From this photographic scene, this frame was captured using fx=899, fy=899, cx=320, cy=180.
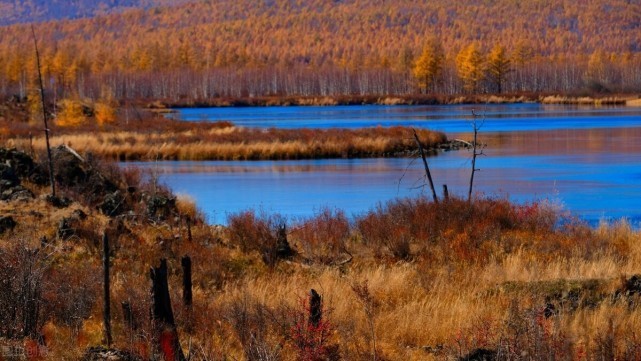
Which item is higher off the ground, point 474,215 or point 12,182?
point 12,182

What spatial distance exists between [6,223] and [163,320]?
27.4ft

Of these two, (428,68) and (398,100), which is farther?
(428,68)

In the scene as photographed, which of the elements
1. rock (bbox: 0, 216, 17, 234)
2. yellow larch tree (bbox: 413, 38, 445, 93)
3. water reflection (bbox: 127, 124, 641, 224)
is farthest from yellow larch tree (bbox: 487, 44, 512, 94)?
rock (bbox: 0, 216, 17, 234)

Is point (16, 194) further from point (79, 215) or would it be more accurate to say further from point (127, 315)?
point (127, 315)

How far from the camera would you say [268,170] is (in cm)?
4019

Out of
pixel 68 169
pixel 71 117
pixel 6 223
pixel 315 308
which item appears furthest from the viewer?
pixel 71 117

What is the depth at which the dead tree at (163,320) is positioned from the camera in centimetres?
809

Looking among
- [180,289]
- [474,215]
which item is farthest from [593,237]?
[180,289]

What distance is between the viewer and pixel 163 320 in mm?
8516

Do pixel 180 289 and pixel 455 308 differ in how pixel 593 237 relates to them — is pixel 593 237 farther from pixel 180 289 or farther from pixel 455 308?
pixel 180 289

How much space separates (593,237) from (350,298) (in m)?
7.36

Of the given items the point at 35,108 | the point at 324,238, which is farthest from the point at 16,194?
the point at 35,108

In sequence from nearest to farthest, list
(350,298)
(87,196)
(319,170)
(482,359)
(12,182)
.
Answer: (482,359) → (350,298) → (12,182) → (87,196) → (319,170)

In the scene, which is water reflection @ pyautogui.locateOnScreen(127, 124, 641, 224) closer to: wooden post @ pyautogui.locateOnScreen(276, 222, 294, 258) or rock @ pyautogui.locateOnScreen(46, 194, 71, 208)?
rock @ pyautogui.locateOnScreen(46, 194, 71, 208)
